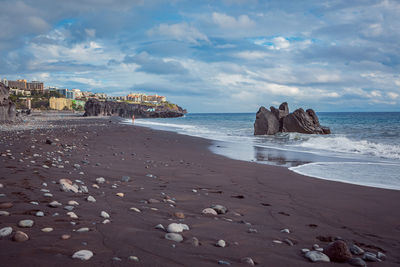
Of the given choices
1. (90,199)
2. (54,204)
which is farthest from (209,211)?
(54,204)

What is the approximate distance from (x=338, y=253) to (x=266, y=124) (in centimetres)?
2285

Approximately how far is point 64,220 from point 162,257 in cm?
126

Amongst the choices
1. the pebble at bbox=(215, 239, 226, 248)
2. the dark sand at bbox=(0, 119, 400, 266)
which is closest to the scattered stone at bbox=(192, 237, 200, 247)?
the dark sand at bbox=(0, 119, 400, 266)

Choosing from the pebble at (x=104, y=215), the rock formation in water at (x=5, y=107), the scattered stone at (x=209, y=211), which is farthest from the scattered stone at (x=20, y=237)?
the rock formation in water at (x=5, y=107)

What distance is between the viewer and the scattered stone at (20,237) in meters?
2.30

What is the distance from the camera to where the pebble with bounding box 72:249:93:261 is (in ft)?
6.98

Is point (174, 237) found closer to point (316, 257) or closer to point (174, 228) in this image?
point (174, 228)

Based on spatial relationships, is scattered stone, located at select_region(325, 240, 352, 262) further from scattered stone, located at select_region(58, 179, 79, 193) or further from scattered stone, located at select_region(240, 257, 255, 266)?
scattered stone, located at select_region(58, 179, 79, 193)

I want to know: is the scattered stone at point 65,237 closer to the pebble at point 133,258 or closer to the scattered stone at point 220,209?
the pebble at point 133,258

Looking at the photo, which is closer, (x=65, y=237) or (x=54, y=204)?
(x=65, y=237)

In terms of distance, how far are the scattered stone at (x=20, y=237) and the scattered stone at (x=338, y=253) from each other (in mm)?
2808

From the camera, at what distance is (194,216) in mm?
3725

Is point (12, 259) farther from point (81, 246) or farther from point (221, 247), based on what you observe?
point (221, 247)

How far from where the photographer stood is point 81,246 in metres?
2.32
